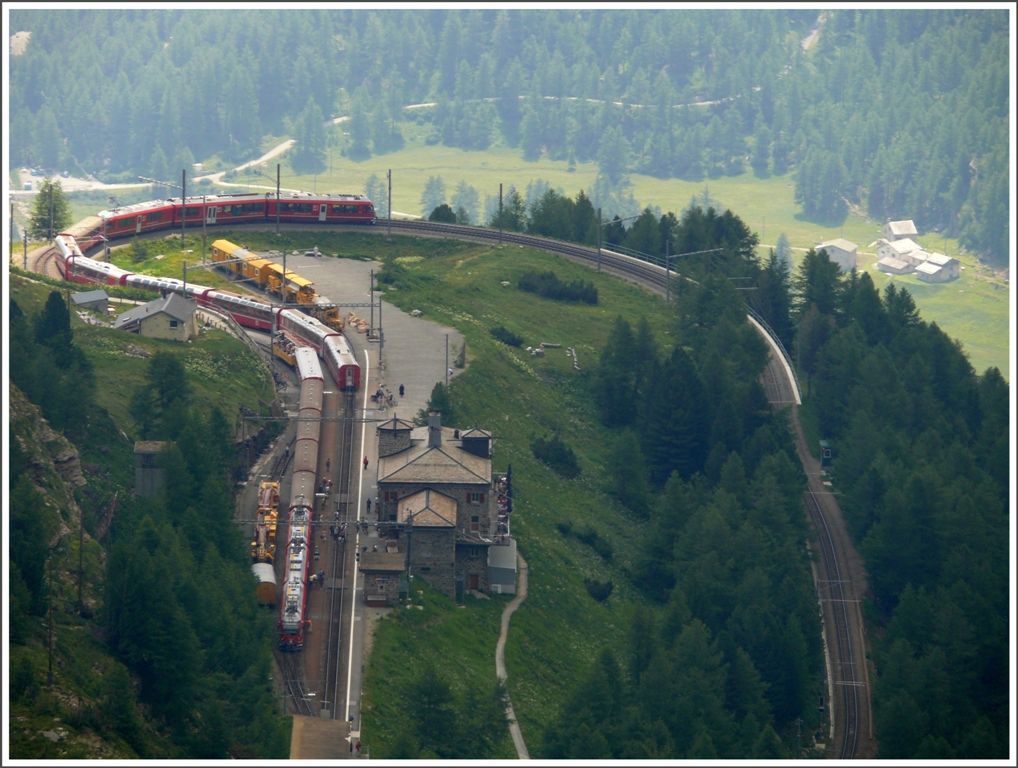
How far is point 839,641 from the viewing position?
13838 centimetres

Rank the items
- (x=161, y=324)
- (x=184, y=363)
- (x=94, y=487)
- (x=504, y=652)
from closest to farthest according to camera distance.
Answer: (x=504, y=652) → (x=94, y=487) → (x=184, y=363) → (x=161, y=324)

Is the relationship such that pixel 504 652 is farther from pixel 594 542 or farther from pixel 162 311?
pixel 162 311

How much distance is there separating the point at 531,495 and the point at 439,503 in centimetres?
2274

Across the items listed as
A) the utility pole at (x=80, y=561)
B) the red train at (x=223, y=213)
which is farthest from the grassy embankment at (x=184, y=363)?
the red train at (x=223, y=213)

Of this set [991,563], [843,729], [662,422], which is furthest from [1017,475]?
[662,422]

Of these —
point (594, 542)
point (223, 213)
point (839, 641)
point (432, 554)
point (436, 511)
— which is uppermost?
point (223, 213)

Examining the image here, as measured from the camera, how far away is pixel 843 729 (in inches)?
4924

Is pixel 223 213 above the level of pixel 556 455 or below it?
above

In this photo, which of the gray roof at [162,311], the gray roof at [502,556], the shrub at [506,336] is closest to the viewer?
the gray roof at [502,556]

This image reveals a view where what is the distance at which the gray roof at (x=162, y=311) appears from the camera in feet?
461

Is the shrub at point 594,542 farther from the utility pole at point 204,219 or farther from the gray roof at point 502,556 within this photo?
the utility pole at point 204,219

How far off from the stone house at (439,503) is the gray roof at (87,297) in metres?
40.5

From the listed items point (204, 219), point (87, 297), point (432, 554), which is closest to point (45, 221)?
point (204, 219)

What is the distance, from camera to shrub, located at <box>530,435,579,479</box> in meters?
144
